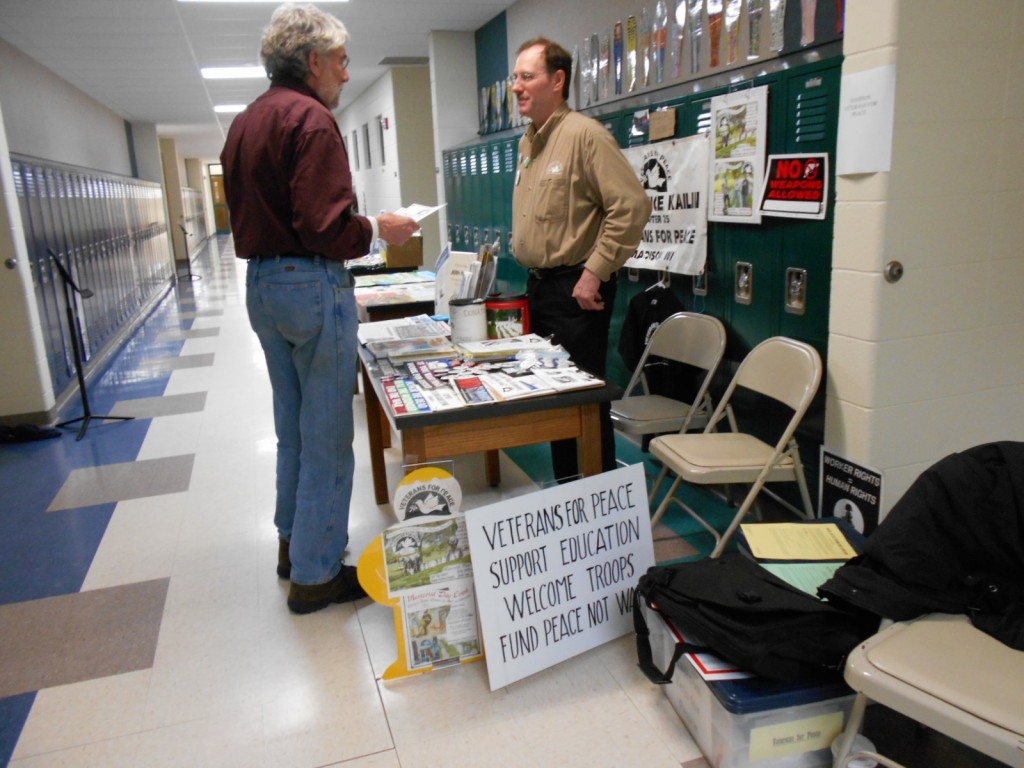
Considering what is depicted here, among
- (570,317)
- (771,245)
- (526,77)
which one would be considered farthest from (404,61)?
(771,245)

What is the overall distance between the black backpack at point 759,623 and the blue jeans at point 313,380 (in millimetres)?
1016

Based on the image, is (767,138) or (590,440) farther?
(767,138)

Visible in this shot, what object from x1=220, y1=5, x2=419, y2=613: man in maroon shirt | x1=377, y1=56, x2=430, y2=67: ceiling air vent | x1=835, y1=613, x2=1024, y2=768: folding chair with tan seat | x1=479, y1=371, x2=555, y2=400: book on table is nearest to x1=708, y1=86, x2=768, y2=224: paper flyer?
x1=479, y1=371, x2=555, y2=400: book on table

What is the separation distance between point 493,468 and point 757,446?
4.05 ft

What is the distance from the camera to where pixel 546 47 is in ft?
8.90

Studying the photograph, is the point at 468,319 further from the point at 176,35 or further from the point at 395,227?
the point at 176,35

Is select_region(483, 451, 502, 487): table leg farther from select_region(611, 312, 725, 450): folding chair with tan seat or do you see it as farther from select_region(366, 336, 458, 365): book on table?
select_region(366, 336, 458, 365): book on table

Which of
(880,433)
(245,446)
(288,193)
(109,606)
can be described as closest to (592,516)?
(880,433)

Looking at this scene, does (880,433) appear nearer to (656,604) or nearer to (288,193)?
(656,604)

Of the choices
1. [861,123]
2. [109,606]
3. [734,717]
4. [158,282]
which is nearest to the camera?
[734,717]

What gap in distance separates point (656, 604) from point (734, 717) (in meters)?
0.33

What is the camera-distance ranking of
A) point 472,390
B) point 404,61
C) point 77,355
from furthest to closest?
point 404,61 → point 77,355 → point 472,390

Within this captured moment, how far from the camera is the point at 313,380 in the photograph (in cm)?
220

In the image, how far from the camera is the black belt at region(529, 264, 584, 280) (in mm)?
2787
